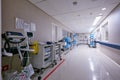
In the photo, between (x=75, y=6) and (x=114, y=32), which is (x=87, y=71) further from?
(x=75, y=6)

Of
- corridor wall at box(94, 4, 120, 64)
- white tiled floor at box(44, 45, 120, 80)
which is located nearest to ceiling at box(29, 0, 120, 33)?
corridor wall at box(94, 4, 120, 64)

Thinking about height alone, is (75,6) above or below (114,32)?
above

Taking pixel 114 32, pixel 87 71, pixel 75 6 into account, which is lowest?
pixel 87 71

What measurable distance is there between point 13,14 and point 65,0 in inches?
72.1

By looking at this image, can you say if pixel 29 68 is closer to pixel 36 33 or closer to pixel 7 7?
pixel 7 7

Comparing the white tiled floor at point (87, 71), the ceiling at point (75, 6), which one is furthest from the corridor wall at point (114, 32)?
the white tiled floor at point (87, 71)

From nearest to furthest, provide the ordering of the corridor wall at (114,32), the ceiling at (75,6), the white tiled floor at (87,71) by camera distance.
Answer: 1. the white tiled floor at (87,71)
2. the ceiling at (75,6)
3. the corridor wall at (114,32)

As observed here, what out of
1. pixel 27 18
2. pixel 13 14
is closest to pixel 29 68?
pixel 13 14

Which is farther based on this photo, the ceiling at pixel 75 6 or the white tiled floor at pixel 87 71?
the ceiling at pixel 75 6

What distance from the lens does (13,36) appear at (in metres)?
1.85

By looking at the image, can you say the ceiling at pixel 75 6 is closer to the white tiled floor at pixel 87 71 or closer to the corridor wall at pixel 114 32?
the corridor wall at pixel 114 32

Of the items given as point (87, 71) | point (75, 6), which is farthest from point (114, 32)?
point (87, 71)

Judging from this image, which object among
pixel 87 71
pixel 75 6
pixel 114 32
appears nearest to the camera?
pixel 87 71

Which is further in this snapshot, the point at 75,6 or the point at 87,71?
the point at 75,6
